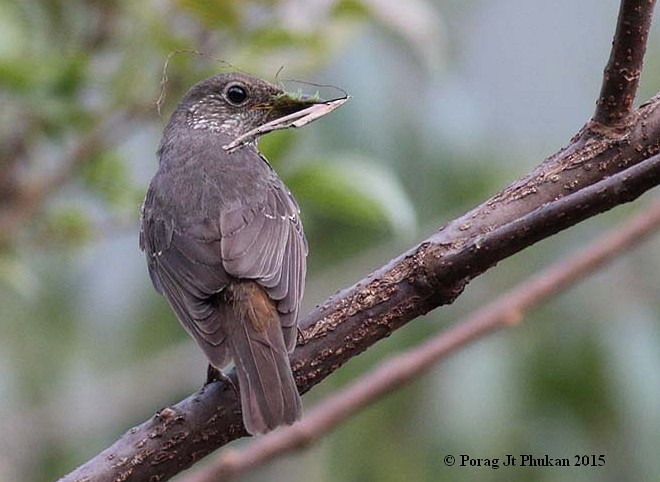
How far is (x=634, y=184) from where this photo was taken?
7.79ft

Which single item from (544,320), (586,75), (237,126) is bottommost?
(544,320)

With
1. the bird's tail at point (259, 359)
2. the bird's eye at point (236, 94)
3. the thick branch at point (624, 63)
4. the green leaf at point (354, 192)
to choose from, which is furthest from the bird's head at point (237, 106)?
the thick branch at point (624, 63)

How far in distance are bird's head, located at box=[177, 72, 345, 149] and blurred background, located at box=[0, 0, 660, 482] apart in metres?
0.09

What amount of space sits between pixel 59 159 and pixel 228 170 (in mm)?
661

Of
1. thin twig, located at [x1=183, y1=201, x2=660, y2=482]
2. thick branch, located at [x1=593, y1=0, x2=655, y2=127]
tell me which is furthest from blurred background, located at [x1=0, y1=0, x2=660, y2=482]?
thick branch, located at [x1=593, y1=0, x2=655, y2=127]

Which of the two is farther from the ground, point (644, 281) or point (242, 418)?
point (644, 281)

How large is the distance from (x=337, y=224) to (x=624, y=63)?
110 inches

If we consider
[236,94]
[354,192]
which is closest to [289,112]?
[236,94]

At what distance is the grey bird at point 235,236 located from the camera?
2.97 metres

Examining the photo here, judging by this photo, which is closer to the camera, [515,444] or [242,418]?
[242,418]

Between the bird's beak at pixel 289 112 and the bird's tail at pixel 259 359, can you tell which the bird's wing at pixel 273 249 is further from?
the bird's beak at pixel 289 112

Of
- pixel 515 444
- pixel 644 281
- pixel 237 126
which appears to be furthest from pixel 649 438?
pixel 237 126

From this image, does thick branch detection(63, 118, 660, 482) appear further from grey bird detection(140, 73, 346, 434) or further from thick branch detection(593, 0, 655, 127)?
thick branch detection(593, 0, 655, 127)

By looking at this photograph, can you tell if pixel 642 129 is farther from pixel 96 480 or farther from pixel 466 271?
pixel 96 480
